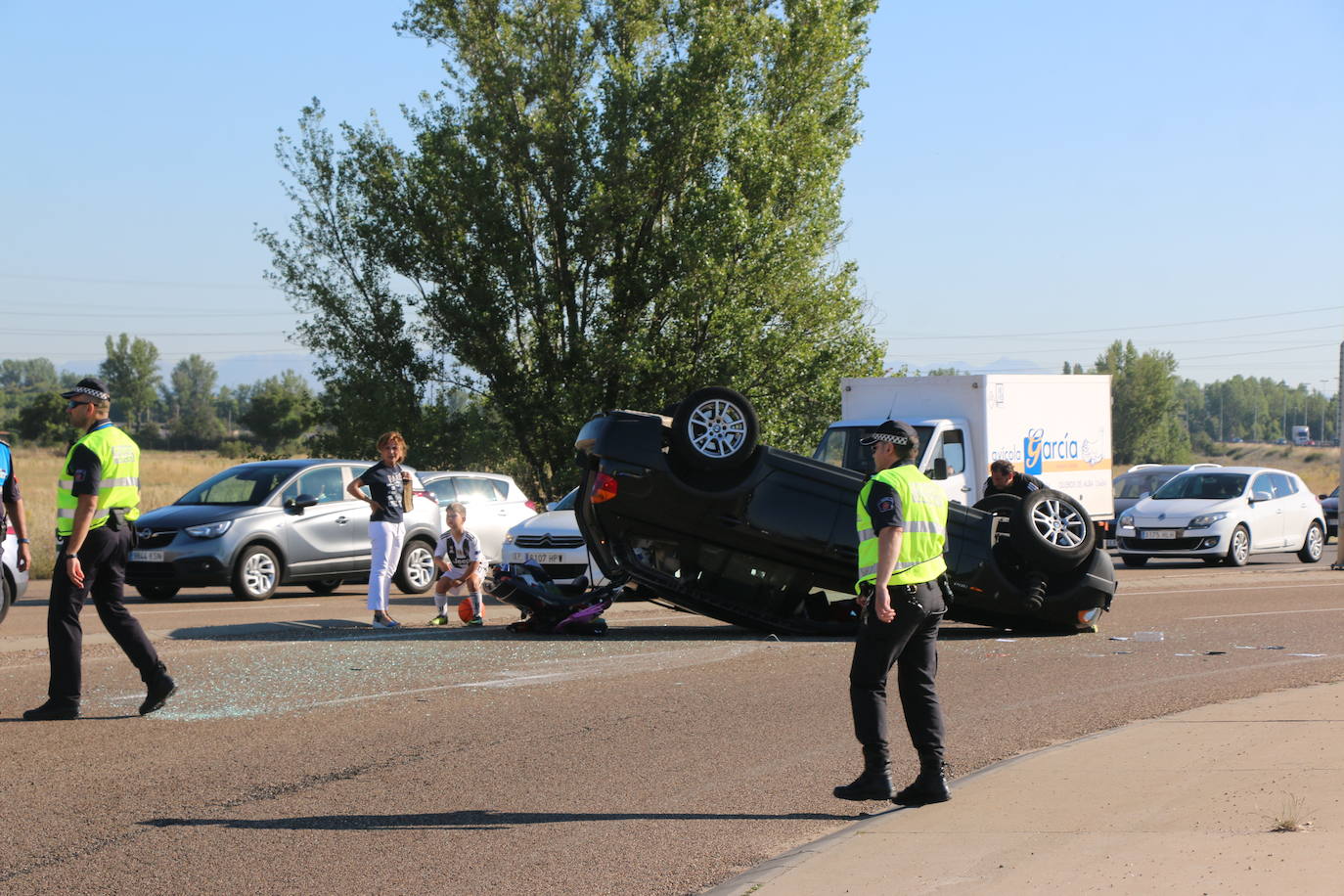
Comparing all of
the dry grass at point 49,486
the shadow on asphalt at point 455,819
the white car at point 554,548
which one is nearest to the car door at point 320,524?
the white car at point 554,548

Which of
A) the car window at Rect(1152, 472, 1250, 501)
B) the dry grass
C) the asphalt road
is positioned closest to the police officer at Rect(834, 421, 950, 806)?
the asphalt road

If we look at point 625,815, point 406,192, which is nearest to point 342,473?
point 625,815

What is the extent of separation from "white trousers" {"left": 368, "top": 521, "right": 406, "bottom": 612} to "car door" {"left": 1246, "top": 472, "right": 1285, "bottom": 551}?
52.5 ft

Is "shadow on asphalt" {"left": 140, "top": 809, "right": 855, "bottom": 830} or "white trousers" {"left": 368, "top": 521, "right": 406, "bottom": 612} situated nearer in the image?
"shadow on asphalt" {"left": 140, "top": 809, "right": 855, "bottom": 830}

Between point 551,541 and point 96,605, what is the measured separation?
755 cm

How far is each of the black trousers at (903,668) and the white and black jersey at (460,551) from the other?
803 cm

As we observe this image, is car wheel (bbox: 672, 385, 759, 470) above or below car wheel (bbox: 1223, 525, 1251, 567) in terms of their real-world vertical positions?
above

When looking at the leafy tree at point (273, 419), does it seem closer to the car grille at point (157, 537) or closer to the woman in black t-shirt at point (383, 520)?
the car grille at point (157, 537)

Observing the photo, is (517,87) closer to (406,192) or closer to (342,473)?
(406,192)

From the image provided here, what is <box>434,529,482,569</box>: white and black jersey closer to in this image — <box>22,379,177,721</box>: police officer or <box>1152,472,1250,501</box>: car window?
<box>22,379,177,721</box>: police officer

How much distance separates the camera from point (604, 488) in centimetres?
1230

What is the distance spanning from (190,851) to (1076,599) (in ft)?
30.3

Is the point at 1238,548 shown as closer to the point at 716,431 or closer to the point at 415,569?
the point at 415,569

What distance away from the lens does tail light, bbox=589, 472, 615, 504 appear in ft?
40.3
